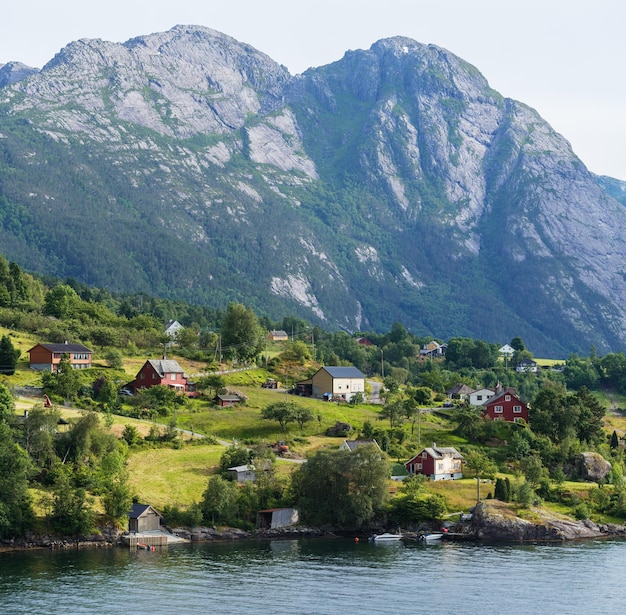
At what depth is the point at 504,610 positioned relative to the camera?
3169 inches

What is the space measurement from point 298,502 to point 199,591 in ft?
105

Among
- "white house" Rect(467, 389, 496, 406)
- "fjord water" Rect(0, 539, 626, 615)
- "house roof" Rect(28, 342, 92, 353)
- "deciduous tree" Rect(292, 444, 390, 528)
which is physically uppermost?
"house roof" Rect(28, 342, 92, 353)

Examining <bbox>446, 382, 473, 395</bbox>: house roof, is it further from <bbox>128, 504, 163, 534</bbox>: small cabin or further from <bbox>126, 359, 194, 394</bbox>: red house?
<bbox>128, 504, 163, 534</bbox>: small cabin

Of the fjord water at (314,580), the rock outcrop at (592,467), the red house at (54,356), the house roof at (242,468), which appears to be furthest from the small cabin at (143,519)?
the rock outcrop at (592,467)

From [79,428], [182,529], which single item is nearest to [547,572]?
[182,529]

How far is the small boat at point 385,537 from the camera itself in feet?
361

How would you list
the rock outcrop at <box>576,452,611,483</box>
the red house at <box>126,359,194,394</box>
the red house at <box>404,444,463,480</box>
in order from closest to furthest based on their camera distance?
the red house at <box>404,444,463,480</box>, the rock outcrop at <box>576,452,611,483</box>, the red house at <box>126,359,194,394</box>

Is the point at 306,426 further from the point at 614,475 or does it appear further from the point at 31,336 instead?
the point at 31,336

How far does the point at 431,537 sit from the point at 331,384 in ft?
185

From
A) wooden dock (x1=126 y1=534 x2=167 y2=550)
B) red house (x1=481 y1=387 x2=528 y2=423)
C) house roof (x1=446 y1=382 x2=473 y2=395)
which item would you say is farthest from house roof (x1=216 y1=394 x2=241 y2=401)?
house roof (x1=446 y1=382 x2=473 y2=395)

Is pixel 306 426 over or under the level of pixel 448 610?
over

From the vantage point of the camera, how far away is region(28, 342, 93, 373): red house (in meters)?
149

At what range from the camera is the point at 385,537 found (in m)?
111

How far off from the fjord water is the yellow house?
59.5 metres
